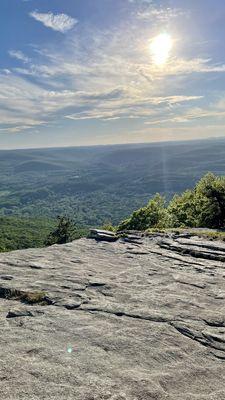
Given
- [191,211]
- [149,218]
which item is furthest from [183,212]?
[149,218]

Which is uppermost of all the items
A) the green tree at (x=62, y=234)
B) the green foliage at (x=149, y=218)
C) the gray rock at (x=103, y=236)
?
the gray rock at (x=103, y=236)

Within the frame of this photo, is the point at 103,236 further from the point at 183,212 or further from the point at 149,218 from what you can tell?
the point at 183,212

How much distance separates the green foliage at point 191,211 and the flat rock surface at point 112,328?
35.7m

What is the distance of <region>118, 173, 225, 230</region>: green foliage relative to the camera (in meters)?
67.1

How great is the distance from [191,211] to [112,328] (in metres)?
69.2

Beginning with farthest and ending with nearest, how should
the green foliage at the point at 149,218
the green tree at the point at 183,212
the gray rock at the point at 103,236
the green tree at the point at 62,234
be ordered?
the green tree at the point at 62,234, the green foliage at the point at 149,218, the green tree at the point at 183,212, the gray rock at the point at 103,236

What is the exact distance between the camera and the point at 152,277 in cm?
2766

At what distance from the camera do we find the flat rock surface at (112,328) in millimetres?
13742

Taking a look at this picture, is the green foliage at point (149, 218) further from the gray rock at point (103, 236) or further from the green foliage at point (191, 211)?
the gray rock at point (103, 236)

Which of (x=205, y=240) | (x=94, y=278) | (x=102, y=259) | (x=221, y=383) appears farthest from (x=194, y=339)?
(x=205, y=240)

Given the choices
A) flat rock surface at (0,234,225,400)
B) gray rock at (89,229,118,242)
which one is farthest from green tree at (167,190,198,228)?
flat rock surface at (0,234,225,400)

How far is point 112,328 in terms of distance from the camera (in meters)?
18.5

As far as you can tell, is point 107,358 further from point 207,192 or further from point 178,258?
point 207,192

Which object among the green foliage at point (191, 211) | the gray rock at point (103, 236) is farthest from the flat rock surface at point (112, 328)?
the green foliage at point (191, 211)
